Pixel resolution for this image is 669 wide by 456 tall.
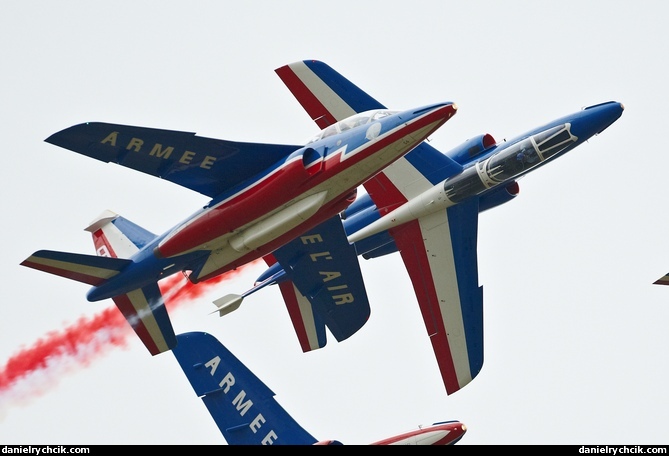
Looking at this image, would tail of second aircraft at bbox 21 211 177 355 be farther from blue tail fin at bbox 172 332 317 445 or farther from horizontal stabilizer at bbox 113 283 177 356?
blue tail fin at bbox 172 332 317 445

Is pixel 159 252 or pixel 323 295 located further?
pixel 323 295

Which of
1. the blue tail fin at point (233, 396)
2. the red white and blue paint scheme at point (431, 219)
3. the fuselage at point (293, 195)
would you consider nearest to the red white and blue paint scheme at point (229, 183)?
the fuselage at point (293, 195)

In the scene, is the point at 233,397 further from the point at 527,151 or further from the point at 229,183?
the point at 527,151

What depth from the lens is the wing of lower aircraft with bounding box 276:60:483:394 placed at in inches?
1571

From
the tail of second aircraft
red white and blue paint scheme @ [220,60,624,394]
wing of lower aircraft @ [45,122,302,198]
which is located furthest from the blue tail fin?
wing of lower aircraft @ [45,122,302,198]

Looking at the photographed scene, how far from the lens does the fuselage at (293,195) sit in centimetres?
3431

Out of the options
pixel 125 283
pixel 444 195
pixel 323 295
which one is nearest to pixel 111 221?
pixel 125 283

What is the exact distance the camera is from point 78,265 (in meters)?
36.8

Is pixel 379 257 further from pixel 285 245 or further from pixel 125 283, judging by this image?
pixel 125 283

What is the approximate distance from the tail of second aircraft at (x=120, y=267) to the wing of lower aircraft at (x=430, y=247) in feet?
20.3

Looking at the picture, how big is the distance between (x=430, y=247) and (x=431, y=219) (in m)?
0.84

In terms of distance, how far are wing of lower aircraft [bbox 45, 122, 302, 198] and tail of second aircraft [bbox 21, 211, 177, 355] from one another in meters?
2.80

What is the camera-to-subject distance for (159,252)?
3638 cm

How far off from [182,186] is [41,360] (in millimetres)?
7406
